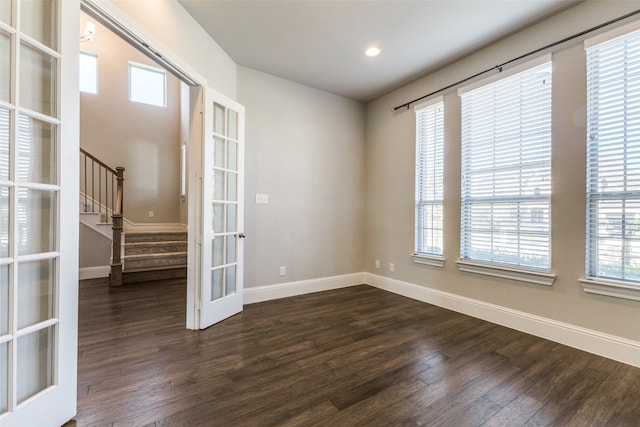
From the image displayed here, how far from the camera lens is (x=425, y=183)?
3646 millimetres

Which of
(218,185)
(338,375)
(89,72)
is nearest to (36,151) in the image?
(218,185)

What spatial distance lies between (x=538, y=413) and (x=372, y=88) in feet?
12.6

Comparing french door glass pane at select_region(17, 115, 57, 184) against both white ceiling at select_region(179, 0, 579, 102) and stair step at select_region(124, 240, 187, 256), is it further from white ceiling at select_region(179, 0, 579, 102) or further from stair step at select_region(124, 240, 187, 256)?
stair step at select_region(124, 240, 187, 256)

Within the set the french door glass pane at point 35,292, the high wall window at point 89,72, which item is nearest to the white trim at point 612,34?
the french door glass pane at point 35,292

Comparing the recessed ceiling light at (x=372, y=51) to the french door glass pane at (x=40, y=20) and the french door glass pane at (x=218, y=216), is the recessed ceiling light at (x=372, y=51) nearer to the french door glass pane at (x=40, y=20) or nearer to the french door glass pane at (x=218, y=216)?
the french door glass pane at (x=218, y=216)

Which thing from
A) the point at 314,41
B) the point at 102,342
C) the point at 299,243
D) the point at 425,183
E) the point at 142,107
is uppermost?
the point at 142,107

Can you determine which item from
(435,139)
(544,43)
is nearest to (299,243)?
(435,139)

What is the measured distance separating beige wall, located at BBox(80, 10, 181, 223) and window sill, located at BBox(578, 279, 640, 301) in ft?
24.6

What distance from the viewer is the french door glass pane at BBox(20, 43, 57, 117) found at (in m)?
1.33

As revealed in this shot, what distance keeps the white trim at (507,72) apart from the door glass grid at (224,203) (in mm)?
2639

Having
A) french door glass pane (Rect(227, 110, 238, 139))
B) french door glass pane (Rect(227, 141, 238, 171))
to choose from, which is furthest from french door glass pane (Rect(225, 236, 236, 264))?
french door glass pane (Rect(227, 110, 238, 139))

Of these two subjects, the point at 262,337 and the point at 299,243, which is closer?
the point at 262,337

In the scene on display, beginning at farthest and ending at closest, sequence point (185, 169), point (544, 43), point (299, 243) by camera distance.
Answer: point (185, 169) → point (299, 243) → point (544, 43)

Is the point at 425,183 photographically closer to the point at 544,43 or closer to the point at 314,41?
the point at 544,43
